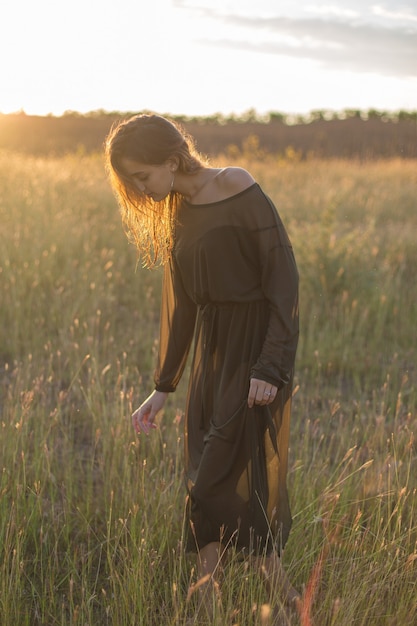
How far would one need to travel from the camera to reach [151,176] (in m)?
2.11

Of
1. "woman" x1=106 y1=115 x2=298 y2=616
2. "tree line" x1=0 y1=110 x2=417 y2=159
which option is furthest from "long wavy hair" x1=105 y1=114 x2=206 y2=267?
"tree line" x1=0 y1=110 x2=417 y2=159

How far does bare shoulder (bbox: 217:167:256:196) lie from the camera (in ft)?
6.88

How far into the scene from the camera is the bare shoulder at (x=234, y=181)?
82.6 inches

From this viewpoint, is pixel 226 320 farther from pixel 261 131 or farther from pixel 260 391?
pixel 261 131

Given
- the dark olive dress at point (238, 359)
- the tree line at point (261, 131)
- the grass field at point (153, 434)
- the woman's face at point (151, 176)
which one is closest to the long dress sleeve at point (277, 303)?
the dark olive dress at point (238, 359)

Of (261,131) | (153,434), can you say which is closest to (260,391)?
(153,434)

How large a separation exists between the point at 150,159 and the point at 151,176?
0.05 meters

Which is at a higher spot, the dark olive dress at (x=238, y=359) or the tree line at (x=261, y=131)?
the tree line at (x=261, y=131)

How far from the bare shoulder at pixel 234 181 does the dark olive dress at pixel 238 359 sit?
Answer: 0.02 meters

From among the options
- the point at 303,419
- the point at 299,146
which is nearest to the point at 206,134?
the point at 299,146

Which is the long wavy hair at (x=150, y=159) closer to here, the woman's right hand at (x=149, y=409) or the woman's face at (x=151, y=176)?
the woman's face at (x=151, y=176)

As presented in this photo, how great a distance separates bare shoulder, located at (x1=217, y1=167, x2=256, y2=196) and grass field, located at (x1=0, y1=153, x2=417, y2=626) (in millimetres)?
972

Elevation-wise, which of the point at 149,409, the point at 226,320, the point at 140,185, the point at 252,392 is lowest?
the point at 149,409

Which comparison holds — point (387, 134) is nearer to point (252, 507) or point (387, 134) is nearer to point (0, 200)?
point (0, 200)
